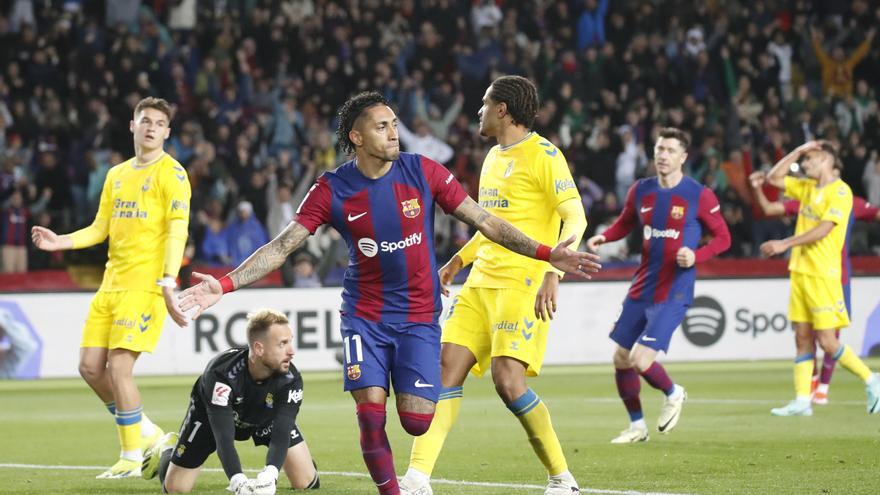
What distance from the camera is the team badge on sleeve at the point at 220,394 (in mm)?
7660

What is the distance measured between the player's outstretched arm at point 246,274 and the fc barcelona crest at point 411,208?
498 millimetres

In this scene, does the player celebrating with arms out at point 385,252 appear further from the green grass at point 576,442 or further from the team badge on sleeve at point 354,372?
the green grass at point 576,442

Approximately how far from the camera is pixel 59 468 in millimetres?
9602

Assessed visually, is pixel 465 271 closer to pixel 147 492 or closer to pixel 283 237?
pixel 147 492

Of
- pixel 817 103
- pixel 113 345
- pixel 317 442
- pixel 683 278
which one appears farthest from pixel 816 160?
pixel 817 103

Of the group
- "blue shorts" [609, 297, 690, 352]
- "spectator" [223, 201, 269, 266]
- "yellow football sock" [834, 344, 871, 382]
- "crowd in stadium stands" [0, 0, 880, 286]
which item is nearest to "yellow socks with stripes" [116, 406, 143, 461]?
"blue shorts" [609, 297, 690, 352]

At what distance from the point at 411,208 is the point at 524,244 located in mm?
598

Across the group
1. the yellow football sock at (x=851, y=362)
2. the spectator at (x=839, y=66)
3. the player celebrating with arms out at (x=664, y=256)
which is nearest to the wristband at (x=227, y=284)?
the player celebrating with arms out at (x=664, y=256)

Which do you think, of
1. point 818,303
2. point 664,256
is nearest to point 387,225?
point 664,256

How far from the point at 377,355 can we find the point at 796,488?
274 centimetres

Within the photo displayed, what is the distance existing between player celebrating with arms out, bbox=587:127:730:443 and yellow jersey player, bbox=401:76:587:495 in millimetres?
2918

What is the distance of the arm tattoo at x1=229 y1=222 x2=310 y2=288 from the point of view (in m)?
6.67

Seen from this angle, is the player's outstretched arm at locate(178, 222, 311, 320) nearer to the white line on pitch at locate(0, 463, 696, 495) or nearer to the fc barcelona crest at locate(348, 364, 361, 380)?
the fc barcelona crest at locate(348, 364, 361, 380)

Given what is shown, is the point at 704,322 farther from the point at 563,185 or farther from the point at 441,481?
the point at 563,185
